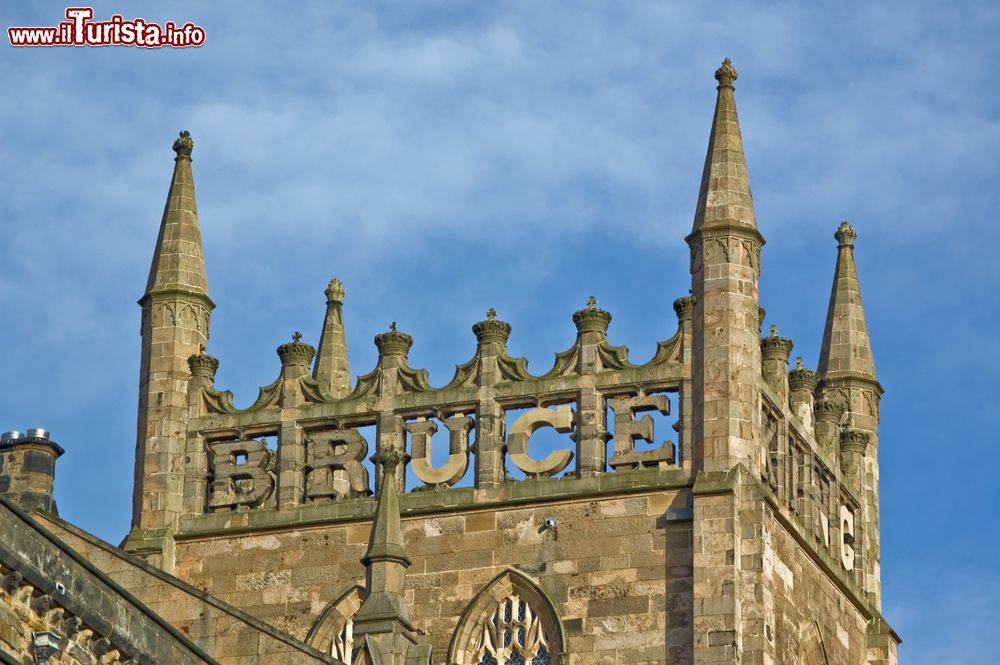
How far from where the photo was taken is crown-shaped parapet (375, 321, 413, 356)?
51.5 metres

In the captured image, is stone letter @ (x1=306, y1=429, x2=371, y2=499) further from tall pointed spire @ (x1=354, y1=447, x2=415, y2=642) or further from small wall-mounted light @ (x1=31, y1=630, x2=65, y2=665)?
small wall-mounted light @ (x1=31, y1=630, x2=65, y2=665)

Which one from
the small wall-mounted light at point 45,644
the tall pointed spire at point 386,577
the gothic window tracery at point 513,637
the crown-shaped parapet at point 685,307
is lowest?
the small wall-mounted light at point 45,644

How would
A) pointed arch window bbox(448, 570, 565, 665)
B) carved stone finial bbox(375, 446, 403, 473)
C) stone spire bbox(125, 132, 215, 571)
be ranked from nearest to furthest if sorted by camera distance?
carved stone finial bbox(375, 446, 403, 473) → pointed arch window bbox(448, 570, 565, 665) → stone spire bbox(125, 132, 215, 571)

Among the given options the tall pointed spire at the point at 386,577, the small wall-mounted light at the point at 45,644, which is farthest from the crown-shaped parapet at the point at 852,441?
the small wall-mounted light at the point at 45,644

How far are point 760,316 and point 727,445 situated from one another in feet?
8.90

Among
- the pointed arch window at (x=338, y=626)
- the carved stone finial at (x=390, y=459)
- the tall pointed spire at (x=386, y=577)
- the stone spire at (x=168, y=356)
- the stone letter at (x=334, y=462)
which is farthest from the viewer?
the stone spire at (x=168, y=356)

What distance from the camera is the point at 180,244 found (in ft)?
174

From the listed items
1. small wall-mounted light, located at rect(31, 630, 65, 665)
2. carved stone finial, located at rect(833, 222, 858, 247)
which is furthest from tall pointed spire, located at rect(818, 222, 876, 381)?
small wall-mounted light, located at rect(31, 630, 65, 665)

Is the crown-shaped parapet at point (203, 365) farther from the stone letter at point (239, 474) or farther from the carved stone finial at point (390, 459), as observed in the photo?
the carved stone finial at point (390, 459)

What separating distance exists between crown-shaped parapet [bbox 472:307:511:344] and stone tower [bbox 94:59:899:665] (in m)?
0.03

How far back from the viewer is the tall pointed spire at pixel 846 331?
184 feet

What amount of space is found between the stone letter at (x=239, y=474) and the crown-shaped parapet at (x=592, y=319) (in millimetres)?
5139

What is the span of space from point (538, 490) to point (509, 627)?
1.98 meters

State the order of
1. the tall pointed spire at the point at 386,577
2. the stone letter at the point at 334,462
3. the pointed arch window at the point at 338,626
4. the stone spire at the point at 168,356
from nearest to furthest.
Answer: the tall pointed spire at the point at 386,577 → the pointed arch window at the point at 338,626 → the stone letter at the point at 334,462 → the stone spire at the point at 168,356
